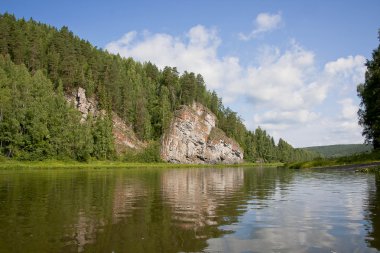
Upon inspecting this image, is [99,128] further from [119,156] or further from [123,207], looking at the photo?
[123,207]

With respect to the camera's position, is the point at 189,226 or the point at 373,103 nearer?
the point at 189,226

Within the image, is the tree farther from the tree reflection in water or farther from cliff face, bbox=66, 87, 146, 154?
cliff face, bbox=66, 87, 146, 154

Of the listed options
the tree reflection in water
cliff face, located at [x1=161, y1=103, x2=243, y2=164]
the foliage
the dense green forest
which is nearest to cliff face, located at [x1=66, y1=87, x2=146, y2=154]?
the dense green forest

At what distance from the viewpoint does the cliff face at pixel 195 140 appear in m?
166

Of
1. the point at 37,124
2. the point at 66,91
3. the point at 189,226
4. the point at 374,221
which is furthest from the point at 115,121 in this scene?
the point at 374,221

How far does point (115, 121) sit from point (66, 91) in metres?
23.1

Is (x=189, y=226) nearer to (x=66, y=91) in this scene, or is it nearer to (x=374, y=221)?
(x=374, y=221)

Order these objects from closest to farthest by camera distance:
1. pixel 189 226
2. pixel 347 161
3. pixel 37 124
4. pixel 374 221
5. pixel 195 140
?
pixel 189 226, pixel 374 221, pixel 347 161, pixel 37 124, pixel 195 140

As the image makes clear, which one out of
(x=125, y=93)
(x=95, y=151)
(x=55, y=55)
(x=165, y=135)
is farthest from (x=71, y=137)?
(x=165, y=135)

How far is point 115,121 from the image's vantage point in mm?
143750

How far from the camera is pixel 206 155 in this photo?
18250 cm

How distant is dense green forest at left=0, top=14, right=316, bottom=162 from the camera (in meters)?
97.8

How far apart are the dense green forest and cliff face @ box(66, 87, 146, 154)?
272 centimetres

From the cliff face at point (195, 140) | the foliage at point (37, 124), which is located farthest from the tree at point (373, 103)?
the cliff face at point (195, 140)
